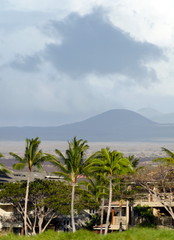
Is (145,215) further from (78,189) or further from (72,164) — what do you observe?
(72,164)

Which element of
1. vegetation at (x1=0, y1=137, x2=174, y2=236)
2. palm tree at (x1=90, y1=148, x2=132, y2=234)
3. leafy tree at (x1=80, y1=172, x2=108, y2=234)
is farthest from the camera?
leafy tree at (x1=80, y1=172, x2=108, y2=234)

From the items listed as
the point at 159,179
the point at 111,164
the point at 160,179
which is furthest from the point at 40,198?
the point at 160,179

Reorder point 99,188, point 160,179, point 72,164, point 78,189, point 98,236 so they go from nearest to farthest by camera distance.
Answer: point 98,236
point 160,179
point 72,164
point 99,188
point 78,189

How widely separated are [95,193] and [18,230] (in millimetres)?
12767

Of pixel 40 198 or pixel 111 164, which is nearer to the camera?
pixel 111 164

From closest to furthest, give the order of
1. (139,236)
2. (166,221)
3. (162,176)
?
(139,236) → (162,176) → (166,221)

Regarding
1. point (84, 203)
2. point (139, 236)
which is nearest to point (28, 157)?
point (84, 203)

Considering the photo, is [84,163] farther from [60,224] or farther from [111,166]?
[60,224]

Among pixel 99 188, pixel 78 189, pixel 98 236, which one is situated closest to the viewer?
pixel 98 236

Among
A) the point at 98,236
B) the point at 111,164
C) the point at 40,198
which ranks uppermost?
the point at 111,164

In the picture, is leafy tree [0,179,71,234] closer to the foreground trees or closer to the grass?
the foreground trees

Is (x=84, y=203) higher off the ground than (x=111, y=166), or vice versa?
(x=111, y=166)

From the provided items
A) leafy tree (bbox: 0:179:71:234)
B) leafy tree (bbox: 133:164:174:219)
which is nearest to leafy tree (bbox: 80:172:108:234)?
leafy tree (bbox: 0:179:71:234)

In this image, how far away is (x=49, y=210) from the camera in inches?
2980
